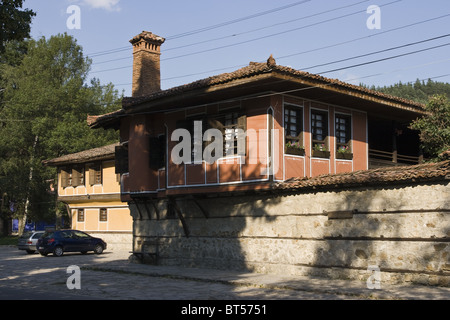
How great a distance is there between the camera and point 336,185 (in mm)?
15125

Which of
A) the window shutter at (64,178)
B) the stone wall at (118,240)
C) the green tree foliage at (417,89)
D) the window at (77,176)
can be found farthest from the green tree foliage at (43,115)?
the green tree foliage at (417,89)

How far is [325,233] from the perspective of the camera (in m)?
15.5

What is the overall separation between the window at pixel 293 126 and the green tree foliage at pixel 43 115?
97.0ft

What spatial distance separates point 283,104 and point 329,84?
5.25 feet

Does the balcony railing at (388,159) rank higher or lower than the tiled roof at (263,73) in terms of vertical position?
lower

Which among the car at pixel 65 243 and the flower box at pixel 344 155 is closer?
the flower box at pixel 344 155

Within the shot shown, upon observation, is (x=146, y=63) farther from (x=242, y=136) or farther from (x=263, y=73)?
(x=263, y=73)

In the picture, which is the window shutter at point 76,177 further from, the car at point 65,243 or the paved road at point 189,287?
the paved road at point 189,287

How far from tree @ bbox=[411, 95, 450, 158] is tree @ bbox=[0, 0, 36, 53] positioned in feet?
46.1

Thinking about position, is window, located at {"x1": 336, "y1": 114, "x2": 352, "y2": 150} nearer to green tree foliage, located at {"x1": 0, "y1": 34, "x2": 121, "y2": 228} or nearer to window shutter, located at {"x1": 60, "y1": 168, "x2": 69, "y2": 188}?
window shutter, located at {"x1": 60, "y1": 168, "x2": 69, "y2": 188}

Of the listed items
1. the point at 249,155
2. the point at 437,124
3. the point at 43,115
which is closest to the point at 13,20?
the point at 249,155

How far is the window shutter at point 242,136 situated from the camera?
58.6ft

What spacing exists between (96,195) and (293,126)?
2171cm
